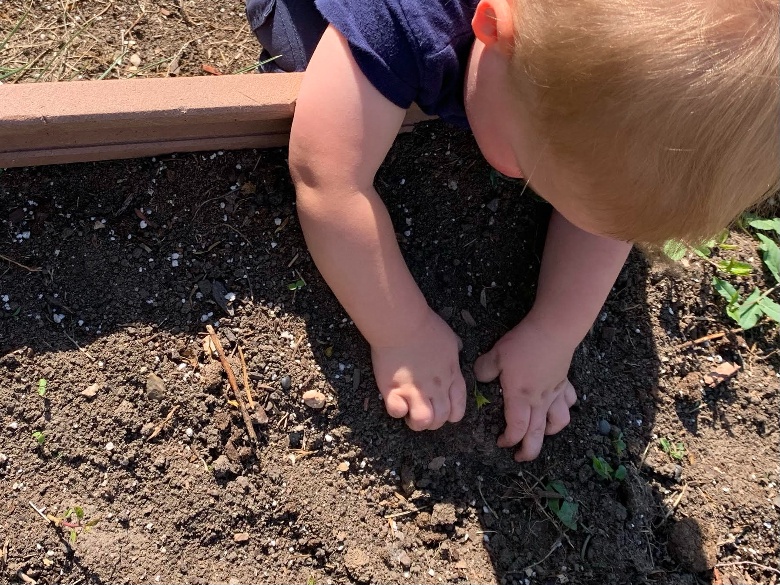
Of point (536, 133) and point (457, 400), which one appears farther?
point (457, 400)

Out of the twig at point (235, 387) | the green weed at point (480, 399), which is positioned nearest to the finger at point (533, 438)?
the green weed at point (480, 399)

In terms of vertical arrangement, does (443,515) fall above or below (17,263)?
below

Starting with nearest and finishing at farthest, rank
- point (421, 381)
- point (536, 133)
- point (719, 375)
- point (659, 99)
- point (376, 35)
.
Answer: point (659, 99), point (536, 133), point (376, 35), point (421, 381), point (719, 375)

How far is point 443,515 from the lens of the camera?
1.59m

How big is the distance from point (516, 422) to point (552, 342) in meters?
0.22

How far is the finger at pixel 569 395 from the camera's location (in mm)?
1755

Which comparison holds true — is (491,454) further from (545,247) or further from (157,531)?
(157,531)

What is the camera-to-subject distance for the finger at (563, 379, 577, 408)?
1.75 m

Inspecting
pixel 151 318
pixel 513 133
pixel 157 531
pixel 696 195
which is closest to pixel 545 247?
pixel 513 133

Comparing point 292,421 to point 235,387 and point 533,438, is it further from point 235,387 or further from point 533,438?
point 533,438

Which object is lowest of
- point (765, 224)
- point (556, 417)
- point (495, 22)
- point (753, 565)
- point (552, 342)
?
point (753, 565)

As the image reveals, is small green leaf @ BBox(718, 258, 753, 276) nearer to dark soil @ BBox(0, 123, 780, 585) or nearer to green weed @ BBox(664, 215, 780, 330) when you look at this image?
green weed @ BBox(664, 215, 780, 330)

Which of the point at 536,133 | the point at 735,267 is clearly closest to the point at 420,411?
the point at 536,133

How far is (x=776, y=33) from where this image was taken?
107 cm
